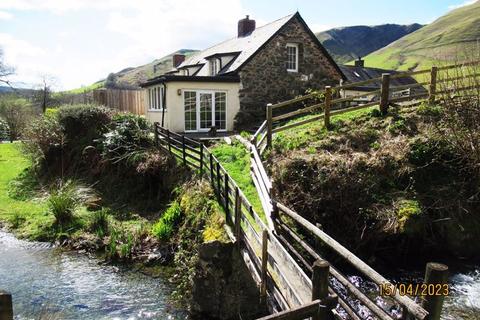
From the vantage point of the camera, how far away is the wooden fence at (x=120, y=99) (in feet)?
86.0

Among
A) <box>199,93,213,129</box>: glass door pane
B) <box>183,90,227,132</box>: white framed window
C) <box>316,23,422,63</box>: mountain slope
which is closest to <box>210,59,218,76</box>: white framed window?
<box>183,90,227,132</box>: white framed window

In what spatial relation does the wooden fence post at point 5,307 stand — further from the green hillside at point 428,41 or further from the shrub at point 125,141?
the green hillside at point 428,41

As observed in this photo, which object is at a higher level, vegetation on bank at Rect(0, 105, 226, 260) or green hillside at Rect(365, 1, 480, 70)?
green hillside at Rect(365, 1, 480, 70)

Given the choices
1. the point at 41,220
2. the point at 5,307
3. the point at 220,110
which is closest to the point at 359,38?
the point at 220,110

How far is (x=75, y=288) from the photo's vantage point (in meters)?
8.35

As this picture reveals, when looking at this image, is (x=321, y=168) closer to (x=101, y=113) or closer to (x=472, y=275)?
(x=472, y=275)

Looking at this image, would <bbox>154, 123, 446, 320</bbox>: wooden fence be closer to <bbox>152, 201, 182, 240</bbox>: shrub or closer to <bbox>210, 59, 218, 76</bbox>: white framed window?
<bbox>152, 201, 182, 240</bbox>: shrub

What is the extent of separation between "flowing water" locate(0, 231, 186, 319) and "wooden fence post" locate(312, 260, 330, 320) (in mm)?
4076

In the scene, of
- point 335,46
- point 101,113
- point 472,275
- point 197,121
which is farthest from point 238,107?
point 335,46

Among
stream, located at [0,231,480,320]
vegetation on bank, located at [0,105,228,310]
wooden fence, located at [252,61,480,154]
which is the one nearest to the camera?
stream, located at [0,231,480,320]

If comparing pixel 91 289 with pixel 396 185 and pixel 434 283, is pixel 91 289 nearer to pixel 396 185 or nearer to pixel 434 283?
pixel 434 283

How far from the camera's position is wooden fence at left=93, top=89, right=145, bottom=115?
2622 centimetres

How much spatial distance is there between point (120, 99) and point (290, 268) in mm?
24506

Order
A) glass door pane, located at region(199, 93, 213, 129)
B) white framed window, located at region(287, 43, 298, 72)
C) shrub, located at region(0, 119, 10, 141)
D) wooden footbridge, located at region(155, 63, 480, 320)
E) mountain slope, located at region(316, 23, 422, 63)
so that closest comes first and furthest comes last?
wooden footbridge, located at region(155, 63, 480, 320)
glass door pane, located at region(199, 93, 213, 129)
white framed window, located at region(287, 43, 298, 72)
shrub, located at region(0, 119, 10, 141)
mountain slope, located at region(316, 23, 422, 63)
